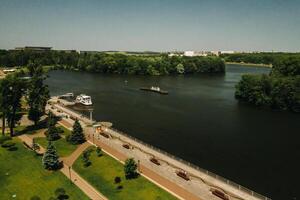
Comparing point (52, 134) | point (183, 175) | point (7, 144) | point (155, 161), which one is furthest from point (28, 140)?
point (183, 175)

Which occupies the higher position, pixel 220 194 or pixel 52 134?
pixel 52 134

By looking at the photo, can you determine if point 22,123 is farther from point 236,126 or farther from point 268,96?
point 268,96

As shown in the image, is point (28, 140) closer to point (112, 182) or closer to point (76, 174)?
point (76, 174)

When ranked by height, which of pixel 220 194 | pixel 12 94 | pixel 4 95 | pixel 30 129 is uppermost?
pixel 12 94

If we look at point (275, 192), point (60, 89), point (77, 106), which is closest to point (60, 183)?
point (275, 192)

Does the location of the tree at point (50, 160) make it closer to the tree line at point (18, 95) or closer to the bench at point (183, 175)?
the tree line at point (18, 95)

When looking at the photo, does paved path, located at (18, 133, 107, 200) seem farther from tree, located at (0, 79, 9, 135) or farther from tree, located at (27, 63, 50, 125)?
tree, located at (27, 63, 50, 125)
